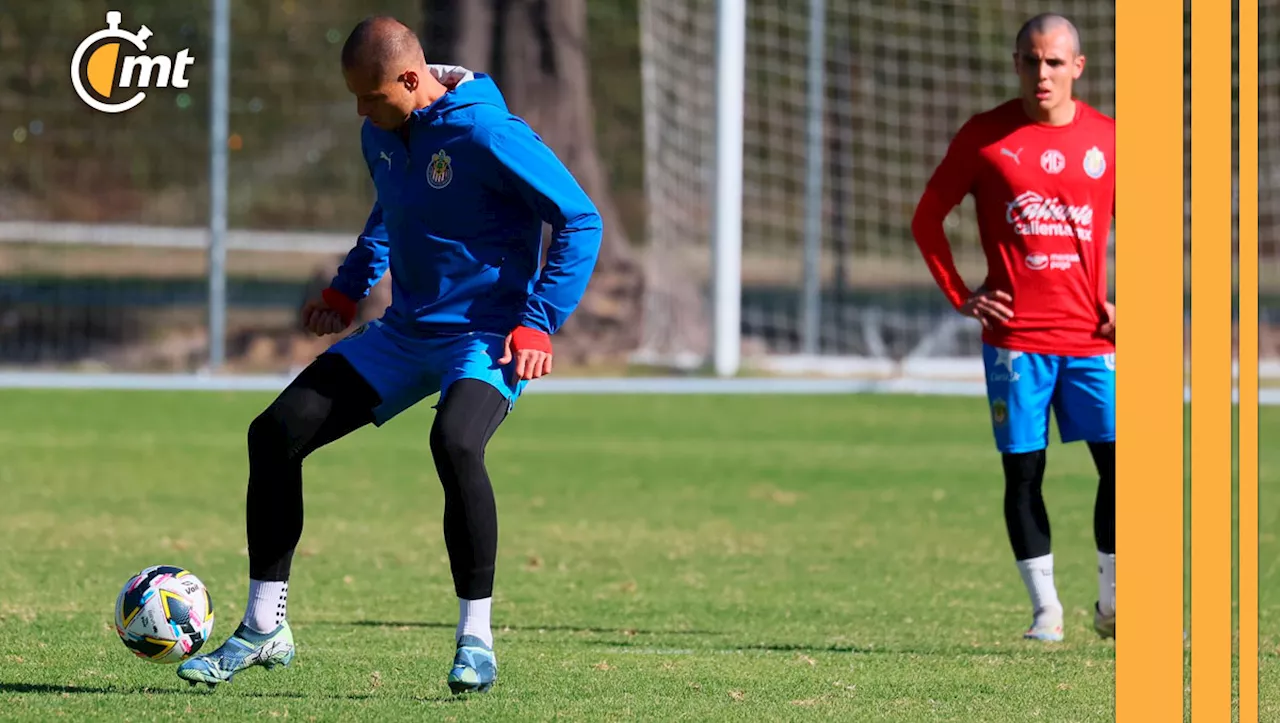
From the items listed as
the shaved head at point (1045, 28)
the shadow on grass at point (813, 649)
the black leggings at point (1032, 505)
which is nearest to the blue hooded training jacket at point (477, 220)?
the shadow on grass at point (813, 649)

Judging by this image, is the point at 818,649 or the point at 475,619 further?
the point at 818,649

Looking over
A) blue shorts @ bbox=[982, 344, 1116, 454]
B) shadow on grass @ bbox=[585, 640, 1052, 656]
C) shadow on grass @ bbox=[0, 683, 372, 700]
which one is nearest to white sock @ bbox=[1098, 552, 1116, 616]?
shadow on grass @ bbox=[585, 640, 1052, 656]

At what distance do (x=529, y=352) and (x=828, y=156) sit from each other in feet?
53.3

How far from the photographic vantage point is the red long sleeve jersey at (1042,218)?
6496 mm

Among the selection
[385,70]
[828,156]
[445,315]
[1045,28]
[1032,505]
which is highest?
[828,156]

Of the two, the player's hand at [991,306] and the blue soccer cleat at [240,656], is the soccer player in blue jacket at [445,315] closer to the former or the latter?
the blue soccer cleat at [240,656]

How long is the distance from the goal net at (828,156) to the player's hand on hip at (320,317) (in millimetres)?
12001

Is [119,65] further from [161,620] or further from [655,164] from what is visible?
[161,620]

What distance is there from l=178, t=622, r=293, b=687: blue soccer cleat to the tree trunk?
12.9 meters

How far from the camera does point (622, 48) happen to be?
90.5 feet

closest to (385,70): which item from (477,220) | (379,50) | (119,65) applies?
(379,50)

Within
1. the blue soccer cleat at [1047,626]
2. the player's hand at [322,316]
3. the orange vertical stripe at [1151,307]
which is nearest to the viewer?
the orange vertical stripe at [1151,307]

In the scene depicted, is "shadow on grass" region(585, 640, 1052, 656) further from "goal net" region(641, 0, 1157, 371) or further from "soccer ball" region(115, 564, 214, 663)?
"goal net" region(641, 0, 1157, 371)

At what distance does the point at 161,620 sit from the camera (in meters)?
5.19
